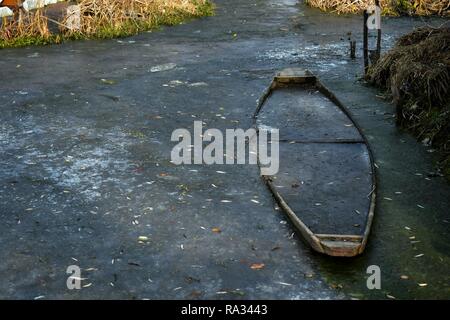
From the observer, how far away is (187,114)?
7.48 m

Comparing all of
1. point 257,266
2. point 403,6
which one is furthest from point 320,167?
point 403,6

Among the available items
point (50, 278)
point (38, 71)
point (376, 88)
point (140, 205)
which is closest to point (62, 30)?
point (38, 71)

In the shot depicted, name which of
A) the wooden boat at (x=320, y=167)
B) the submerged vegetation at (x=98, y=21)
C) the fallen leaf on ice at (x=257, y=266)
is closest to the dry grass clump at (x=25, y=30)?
the submerged vegetation at (x=98, y=21)

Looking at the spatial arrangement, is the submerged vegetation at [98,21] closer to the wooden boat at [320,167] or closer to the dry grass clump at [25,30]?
the dry grass clump at [25,30]

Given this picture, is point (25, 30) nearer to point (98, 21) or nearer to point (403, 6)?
point (98, 21)

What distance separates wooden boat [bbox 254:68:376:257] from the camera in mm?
4562

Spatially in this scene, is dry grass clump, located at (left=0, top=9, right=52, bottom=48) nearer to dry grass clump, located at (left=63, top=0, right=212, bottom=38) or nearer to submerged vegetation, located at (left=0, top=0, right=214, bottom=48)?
submerged vegetation, located at (left=0, top=0, right=214, bottom=48)

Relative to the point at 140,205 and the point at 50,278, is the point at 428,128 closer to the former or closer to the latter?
the point at 140,205

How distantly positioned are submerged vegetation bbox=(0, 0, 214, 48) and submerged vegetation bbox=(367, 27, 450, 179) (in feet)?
22.9

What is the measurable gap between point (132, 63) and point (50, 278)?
6841 millimetres

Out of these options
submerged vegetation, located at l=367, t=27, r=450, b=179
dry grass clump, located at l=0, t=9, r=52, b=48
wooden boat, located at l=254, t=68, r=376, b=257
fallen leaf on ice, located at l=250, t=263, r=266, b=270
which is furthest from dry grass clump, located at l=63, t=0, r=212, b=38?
fallen leaf on ice, located at l=250, t=263, r=266, b=270

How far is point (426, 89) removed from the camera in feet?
22.8

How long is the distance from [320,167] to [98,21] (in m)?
8.42

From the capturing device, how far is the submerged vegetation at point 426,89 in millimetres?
6410
